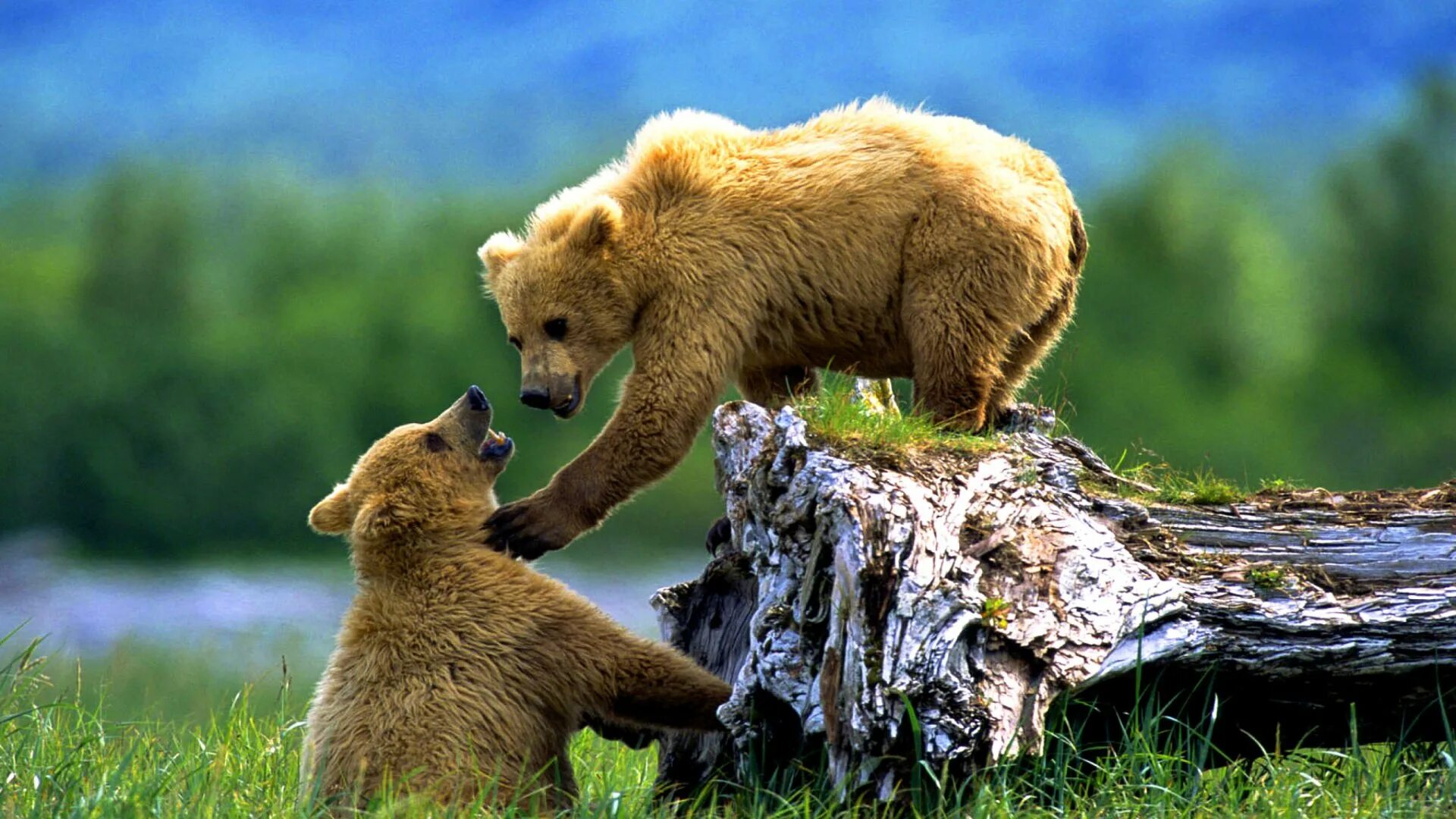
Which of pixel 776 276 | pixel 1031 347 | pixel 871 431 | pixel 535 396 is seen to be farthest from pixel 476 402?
pixel 1031 347

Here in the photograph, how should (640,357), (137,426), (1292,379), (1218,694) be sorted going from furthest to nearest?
(1292,379) → (137,426) → (640,357) → (1218,694)

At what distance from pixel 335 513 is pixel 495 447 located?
24.4 inches

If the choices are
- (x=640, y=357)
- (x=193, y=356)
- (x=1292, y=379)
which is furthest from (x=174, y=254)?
(x=640, y=357)

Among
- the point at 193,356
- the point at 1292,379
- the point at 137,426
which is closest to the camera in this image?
the point at 137,426

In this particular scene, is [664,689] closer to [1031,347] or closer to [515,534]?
[515,534]

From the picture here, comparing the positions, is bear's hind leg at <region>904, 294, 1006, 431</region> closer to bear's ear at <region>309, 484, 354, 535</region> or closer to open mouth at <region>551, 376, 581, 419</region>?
open mouth at <region>551, 376, 581, 419</region>

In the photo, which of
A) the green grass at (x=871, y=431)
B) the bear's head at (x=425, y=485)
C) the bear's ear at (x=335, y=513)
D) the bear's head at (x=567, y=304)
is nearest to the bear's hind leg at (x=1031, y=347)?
the green grass at (x=871, y=431)

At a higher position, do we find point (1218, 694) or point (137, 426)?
point (137, 426)

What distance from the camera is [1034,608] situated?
424 centimetres

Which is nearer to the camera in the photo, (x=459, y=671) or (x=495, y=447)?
(x=459, y=671)

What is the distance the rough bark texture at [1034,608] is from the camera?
408 centimetres

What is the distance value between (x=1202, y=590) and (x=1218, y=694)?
0.39m

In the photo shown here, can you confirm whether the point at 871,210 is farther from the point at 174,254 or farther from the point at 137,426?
the point at 174,254

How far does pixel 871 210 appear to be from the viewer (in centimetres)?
582
